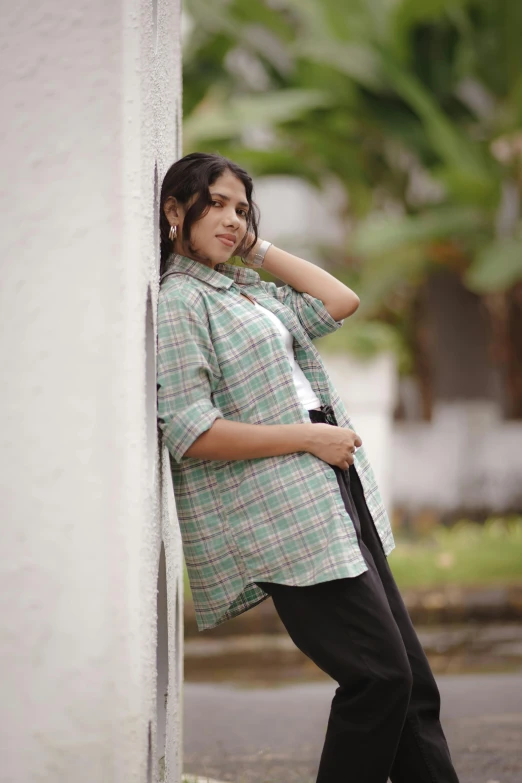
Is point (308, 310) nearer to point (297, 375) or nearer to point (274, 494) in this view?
point (297, 375)

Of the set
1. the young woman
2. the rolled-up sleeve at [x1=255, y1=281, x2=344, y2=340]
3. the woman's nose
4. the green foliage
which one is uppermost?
the green foliage

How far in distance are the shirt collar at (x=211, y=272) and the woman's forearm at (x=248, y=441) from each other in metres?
0.34

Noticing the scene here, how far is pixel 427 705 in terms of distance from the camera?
2.31 m

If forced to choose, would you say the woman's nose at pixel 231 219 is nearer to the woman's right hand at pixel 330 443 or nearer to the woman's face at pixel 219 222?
the woman's face at pixel 219 222

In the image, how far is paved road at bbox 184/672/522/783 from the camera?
338cm

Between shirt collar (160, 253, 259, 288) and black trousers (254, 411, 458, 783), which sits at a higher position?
shirt collar (160, 253, 259, 288)

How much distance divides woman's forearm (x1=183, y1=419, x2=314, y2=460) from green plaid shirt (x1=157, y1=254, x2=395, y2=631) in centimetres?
Answer: 2

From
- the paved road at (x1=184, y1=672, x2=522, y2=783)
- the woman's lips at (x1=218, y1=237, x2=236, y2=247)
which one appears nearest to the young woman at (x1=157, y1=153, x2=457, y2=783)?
the woman's lips at (x1=218, y1=237, x2=236, y2=247)

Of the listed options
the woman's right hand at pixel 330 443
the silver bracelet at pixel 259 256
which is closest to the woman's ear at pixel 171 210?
the silver bracelet at pixel 259 256

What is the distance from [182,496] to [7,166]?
0.79 meters

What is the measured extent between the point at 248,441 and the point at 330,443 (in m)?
0.18

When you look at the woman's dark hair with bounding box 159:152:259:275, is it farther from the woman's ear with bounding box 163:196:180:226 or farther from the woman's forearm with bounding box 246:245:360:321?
the woman's forearm with bounding box 246:245:360:321

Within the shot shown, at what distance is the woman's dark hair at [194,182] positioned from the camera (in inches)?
87.3

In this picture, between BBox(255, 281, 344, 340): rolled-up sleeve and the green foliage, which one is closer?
BBox(255, 281, 344, 340): rolled-up sleeve
